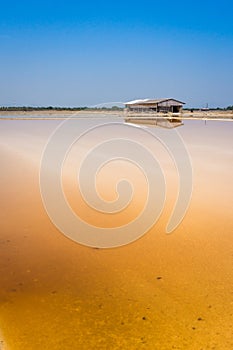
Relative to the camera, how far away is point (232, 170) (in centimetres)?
855

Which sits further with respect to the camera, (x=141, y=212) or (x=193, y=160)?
(x=193, y=160)

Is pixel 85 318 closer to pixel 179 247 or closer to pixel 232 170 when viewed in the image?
pixel 179 247

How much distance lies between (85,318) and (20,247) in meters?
1.60

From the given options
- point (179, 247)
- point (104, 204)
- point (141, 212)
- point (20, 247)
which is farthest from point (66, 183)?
point (179, 247)

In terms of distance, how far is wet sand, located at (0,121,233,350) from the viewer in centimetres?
256

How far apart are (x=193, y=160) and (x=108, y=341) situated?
8361 millimetres

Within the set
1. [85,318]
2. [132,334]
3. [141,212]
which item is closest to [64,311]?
[85,318]

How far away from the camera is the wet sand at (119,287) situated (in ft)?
8.41

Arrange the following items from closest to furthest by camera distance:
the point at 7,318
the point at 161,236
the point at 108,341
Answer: the point at 108,341
the point at 7,318
the point at 161,236

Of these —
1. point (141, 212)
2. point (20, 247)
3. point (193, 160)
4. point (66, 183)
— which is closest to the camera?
point (20, 247)

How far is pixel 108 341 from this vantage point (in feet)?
8.23

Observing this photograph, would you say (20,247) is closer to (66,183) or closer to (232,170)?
(66,183)

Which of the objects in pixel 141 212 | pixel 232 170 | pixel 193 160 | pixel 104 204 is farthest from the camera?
pixel 193 160

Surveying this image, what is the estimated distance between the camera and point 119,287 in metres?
3.26
